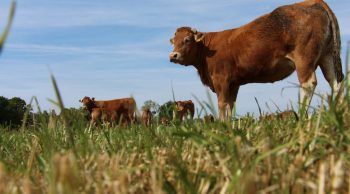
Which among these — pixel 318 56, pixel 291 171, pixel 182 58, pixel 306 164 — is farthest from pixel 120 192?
pixel 182 58

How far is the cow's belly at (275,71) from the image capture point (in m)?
9.52

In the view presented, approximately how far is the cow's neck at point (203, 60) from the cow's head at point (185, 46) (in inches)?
4.0

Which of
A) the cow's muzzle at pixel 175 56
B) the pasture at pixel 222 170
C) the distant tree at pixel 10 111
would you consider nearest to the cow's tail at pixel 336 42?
the cow's muzzle at pixel 175 56

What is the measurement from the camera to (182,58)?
470 inches

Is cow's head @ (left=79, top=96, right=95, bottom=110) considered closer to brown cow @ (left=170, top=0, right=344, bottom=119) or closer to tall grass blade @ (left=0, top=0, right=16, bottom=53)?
brown cow @ (left=170, top=0, right=344, bottom=119)

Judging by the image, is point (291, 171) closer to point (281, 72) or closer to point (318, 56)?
point (318, 56)

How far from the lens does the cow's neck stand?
11734 mm

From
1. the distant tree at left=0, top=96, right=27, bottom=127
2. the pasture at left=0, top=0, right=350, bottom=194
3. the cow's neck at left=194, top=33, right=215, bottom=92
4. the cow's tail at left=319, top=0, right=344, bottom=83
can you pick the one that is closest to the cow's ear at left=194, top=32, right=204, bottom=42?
the cow's neck at left=194, top=33, right=215, bottom=92

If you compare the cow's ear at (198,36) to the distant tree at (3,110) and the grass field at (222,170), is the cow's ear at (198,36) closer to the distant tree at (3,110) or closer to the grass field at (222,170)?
the grass field at (222,170)

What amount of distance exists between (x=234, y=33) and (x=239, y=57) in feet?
2.42

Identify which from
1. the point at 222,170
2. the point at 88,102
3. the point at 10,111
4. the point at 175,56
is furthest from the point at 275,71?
the point at 10,111

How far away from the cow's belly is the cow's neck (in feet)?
4.17

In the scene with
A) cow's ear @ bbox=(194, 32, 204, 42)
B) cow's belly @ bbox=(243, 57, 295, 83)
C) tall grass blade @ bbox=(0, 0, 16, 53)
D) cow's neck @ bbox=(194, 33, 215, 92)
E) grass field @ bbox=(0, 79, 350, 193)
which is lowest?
grass field @ bbox=(0, 79, 350, 193)

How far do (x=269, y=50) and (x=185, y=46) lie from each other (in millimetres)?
2684
